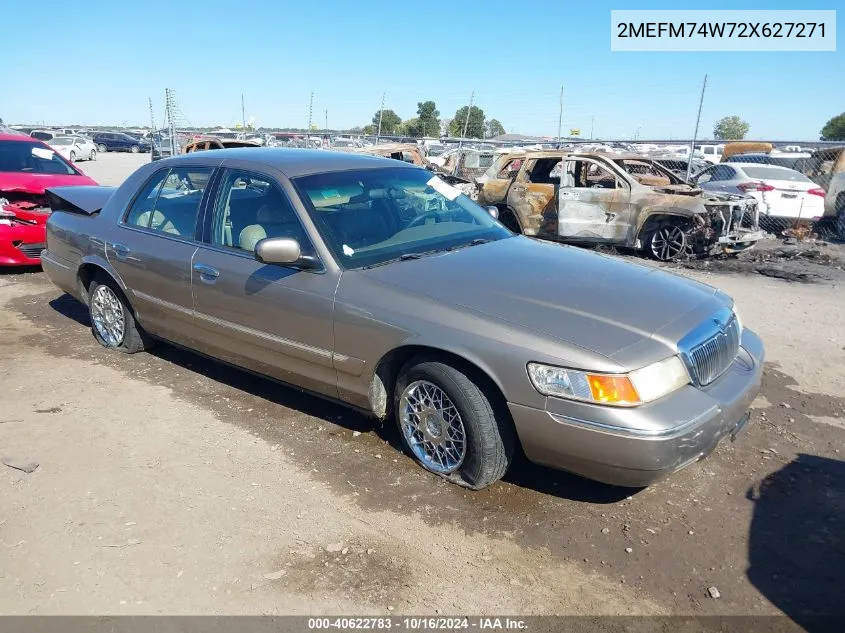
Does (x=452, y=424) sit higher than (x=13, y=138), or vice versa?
(x=13, y=138)

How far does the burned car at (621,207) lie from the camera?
9422 millimetres

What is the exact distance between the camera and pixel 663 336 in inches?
120

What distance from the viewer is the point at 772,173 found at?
42.1ft

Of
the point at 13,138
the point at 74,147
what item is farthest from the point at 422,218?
the point at 74,147

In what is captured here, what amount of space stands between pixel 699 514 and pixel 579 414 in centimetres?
94

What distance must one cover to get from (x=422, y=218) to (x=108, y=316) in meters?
2.85

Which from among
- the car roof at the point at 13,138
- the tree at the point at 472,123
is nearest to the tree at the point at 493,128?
the tree at the point at 472,123

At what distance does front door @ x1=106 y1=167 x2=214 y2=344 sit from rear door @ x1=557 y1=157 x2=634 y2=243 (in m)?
6.68

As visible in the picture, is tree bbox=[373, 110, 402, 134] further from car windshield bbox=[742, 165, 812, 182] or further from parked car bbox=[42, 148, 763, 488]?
parked car bbox=[42, 148, 763, 488]

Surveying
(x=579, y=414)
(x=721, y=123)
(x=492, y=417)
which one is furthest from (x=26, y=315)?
(x=721, y=123)

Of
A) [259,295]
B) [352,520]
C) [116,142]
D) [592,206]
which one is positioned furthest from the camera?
[116,142]

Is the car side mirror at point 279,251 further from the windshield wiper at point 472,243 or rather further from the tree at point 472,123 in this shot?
the tree at point 472,123

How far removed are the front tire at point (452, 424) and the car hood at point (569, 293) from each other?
1.21 feet

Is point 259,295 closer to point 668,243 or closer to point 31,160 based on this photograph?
point 31,160
